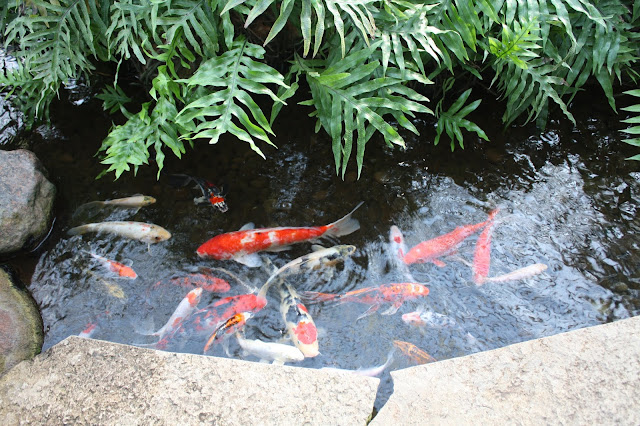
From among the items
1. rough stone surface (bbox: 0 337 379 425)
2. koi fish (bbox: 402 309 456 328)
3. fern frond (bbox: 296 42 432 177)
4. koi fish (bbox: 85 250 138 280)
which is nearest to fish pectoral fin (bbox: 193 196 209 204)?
koi fish (bbox: 85 250 138 280)

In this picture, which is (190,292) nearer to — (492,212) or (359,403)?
(359,403)

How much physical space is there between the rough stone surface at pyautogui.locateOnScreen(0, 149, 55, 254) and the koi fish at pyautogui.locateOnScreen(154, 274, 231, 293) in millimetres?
1117

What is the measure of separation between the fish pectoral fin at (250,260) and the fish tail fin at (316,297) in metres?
0.43

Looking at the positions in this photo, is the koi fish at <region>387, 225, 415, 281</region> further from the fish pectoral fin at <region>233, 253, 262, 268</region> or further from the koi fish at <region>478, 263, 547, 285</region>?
the fish pectoral fin at <region>233, 253, 262, 268</region>

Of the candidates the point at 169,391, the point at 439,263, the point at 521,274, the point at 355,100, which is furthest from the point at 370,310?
the point at 355,100

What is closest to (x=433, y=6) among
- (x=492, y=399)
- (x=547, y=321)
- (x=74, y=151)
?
(x=547, y=321)

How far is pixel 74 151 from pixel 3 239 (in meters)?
1.22

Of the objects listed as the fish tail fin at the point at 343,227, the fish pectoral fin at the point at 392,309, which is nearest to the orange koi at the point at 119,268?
the fish tail fin at the point at 343,227

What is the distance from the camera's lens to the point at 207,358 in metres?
2.59

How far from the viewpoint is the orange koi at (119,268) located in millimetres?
3350

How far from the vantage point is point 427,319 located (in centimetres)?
299

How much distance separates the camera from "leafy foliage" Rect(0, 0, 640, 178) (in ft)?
10.3

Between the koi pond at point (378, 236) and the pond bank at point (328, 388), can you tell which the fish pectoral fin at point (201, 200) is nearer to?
the koi pond at point (378, 236)

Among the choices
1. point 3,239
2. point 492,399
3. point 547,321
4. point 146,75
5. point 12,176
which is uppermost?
point 146,75
